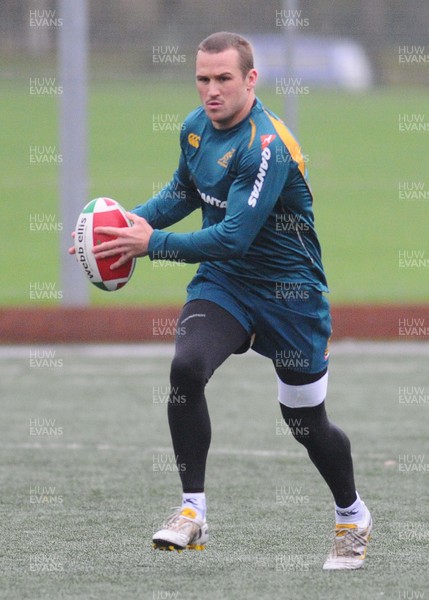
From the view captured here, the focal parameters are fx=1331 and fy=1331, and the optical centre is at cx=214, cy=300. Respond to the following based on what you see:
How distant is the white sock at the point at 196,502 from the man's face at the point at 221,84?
57.9 inches

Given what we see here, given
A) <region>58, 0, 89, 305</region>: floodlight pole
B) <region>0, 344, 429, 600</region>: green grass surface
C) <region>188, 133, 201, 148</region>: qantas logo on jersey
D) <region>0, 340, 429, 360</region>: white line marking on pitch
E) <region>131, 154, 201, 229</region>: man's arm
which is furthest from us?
<region>58, 0, 89, 305</region>: floodlight pole

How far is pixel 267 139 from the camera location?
511cm

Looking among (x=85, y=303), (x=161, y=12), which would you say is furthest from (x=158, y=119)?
(x=85, y=303)

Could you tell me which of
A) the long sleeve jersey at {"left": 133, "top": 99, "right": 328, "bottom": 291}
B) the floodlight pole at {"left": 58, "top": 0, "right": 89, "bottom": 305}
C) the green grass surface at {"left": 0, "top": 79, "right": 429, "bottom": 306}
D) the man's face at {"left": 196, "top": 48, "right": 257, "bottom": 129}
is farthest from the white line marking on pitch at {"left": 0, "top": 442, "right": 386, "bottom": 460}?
the green grass surface at {"left": 0, "top": 79, "right": 429, "bottom": 306}

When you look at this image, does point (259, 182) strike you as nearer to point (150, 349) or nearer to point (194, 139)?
point (194, 139)

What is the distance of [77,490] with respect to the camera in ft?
22.6

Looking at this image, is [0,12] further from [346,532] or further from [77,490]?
[346,532]

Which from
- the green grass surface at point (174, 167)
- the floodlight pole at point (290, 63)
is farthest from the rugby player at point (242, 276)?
the green grass surface at point (174, 167)

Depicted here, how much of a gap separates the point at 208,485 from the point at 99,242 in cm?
222

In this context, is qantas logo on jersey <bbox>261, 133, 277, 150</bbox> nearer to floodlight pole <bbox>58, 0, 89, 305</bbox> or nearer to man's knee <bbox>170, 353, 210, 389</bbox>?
man's knee <bbox>170, 353, 210, 389</bbox>

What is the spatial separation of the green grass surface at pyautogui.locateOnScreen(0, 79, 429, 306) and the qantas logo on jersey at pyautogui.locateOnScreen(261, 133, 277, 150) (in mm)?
10899

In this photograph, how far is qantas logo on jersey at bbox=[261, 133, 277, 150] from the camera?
16.7ft

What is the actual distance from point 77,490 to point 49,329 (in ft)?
21.1

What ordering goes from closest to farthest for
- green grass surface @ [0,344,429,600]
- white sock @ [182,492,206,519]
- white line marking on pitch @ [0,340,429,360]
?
green grass surface @ [0,344,429,600] < white sock @ [182,492,206,519] < white line marking on pitch @ [0,340,429,360]
